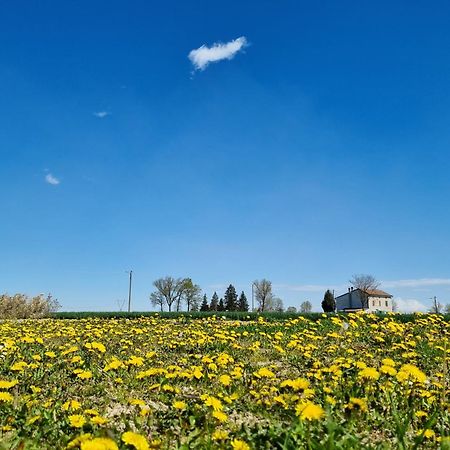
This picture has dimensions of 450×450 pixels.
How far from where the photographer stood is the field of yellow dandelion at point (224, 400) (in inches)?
121

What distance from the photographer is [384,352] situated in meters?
8.16

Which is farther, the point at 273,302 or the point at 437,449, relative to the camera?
the point at 273,302

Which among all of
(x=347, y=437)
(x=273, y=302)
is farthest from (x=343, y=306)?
(x=347, y=437)

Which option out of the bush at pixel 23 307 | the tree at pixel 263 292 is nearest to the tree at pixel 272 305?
the tree at pixel 263 292

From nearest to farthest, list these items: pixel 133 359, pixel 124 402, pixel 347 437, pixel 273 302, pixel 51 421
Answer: pixel 347 437 → pixel 51 421 → pixel 124 402 → pixel 133 359 → pixel 273 302

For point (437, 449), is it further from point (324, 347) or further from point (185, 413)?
point (324, 347)

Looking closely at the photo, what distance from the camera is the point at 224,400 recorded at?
13.7 feet

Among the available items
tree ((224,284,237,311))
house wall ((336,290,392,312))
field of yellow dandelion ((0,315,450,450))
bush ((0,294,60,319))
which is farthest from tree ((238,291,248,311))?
field of yellow dandelion ((0,315,450,450))

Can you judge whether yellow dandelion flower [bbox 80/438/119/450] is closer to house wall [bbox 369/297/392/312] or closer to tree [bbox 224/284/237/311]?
tree [bbox 224/284/237/311]

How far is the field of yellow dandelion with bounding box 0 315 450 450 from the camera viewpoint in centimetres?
308

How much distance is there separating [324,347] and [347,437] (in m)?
5.89

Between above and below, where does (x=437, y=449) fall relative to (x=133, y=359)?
below

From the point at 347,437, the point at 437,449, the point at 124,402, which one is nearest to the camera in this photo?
the point at 347,437

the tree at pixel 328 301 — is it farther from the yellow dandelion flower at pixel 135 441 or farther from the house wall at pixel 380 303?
the yellow dandelion flower at pixel 135 441
